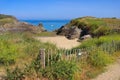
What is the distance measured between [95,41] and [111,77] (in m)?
8.34

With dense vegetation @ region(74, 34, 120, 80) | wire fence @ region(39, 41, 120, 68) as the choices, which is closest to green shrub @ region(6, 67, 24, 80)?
wire fence @ region(39, 41, 120, 68)

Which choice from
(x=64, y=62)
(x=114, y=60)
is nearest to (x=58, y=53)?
(x=64, y=62)

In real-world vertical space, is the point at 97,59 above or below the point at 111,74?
above

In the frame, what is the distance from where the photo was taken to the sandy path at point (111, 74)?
1429 cm

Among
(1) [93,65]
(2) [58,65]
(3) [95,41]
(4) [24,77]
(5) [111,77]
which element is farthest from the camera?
(3) [95,41]

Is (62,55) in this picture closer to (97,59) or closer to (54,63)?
(54,63)

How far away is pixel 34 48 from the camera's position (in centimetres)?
1773

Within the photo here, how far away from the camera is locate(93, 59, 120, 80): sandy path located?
14.3 metres

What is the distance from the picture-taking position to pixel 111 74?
1505cm

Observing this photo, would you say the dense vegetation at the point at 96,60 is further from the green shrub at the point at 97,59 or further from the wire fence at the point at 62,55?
the wire fence at the point at 62,55

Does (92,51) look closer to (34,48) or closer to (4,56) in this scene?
(34,48)

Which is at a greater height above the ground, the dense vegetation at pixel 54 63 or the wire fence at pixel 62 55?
the wire fence at pixel 62 55

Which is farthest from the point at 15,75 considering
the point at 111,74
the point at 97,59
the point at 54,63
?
the point at 97,59

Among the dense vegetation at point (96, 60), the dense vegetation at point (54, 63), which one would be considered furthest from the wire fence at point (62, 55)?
the dense vegetation at point (96, 60)
